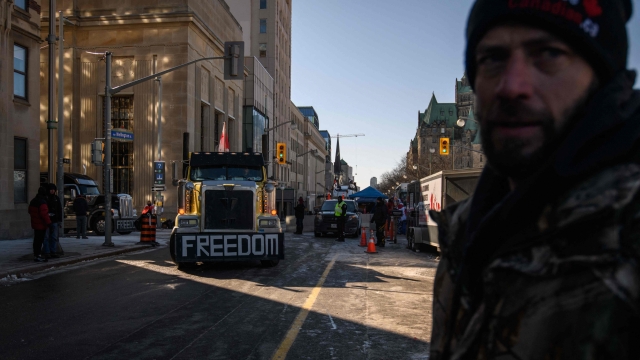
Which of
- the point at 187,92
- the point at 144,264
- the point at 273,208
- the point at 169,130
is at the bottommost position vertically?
the point at 144,264

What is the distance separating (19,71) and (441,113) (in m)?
148

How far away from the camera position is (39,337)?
6707 millimetres

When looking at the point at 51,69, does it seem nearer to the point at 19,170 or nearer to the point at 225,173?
the point at 19,170

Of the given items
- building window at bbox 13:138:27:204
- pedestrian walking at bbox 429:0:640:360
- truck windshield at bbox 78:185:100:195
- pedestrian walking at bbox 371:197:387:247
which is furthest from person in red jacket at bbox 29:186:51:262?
truck windshield at bbox 78:185:100:195

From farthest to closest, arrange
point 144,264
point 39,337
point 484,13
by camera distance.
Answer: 1. point 144,264
2. point 39,337
3. point 484,13

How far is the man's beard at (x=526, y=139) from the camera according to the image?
1.19 m

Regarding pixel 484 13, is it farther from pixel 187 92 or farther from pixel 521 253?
pixel 187 92

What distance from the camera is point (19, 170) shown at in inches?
915

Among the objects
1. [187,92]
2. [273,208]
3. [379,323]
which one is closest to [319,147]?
[187,92]

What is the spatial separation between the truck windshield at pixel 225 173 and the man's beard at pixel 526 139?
1450 cm

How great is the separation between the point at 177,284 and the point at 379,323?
16.9 ft

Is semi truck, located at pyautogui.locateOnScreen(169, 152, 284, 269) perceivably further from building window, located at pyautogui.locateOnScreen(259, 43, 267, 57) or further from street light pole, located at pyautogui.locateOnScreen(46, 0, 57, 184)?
building window, located at pyautogui.locateOnScreen(259, 43, 267, 57)

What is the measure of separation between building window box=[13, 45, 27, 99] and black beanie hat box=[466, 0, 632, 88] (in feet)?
84.4

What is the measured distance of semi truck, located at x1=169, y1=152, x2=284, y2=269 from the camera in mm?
13406
